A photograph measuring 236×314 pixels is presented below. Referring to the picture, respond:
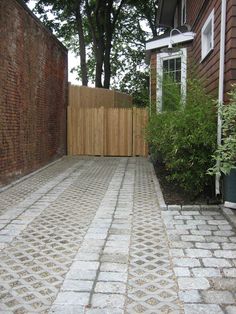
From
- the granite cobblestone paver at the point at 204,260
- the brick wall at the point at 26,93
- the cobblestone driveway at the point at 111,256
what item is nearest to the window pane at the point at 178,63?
the brick wall at the point at 26,93

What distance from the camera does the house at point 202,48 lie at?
6324 mm

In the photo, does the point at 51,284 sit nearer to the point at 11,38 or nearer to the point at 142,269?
the point at 142,269

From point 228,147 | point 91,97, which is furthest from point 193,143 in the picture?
point 91,97

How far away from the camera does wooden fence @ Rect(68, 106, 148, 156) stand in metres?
14.0

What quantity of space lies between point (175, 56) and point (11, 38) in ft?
15.5

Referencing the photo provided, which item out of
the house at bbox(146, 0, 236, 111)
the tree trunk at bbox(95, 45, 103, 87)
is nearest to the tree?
the tree trunk at bbox(95, 45, 103, 87)

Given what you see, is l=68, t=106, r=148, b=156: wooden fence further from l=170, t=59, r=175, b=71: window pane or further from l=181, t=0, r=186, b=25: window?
l=181, t=0, r=186, b=25: window

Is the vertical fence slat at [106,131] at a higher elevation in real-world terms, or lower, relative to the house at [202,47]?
lower

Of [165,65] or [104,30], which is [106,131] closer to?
[165,65]

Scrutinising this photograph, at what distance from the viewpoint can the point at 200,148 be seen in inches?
255

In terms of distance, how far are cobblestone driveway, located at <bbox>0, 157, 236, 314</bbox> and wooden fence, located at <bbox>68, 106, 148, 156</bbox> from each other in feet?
22.7

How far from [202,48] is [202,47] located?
0.07ft

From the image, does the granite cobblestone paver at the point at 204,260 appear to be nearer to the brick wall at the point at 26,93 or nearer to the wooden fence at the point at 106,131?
the brick wall at the point at 26,93

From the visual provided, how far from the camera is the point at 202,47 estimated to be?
29.5 feet
